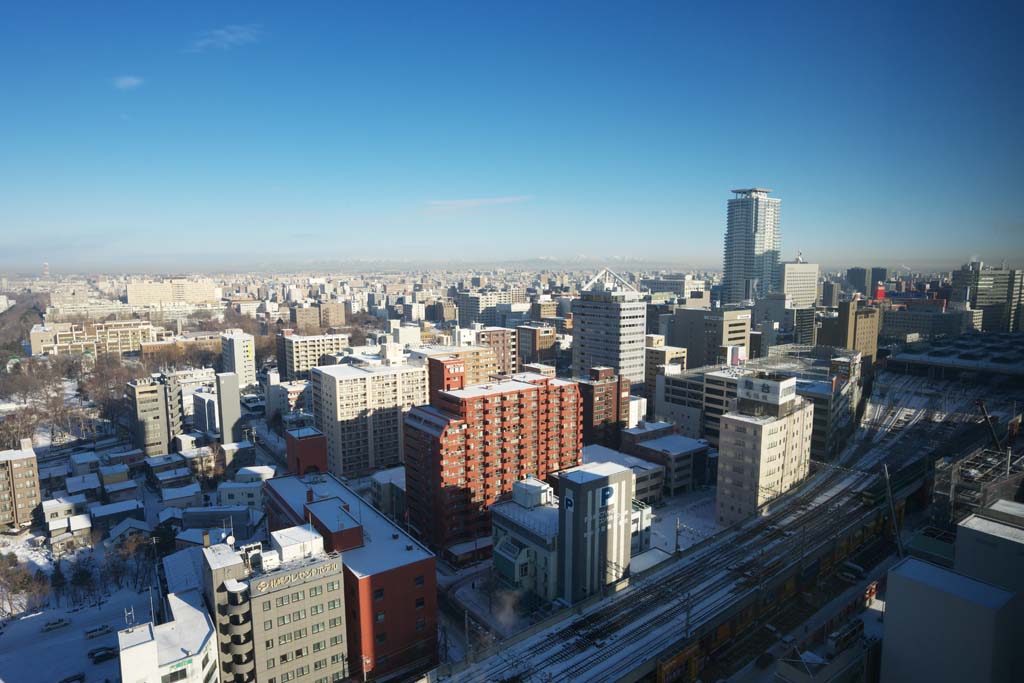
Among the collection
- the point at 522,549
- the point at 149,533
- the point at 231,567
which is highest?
the point at 231,567

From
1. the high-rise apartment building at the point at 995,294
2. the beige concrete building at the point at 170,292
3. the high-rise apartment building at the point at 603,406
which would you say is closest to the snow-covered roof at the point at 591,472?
the high-rise apartment building at the point at 603,406

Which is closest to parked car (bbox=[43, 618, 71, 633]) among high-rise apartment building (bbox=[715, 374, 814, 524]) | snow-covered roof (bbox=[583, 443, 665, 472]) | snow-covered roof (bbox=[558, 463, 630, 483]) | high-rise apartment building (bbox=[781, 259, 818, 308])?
snow-covered roof (bbox=[558, 463, 630, 483])

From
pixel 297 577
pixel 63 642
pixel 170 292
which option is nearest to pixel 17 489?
pixel 63 642

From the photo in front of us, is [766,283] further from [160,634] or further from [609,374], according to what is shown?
[160,634]

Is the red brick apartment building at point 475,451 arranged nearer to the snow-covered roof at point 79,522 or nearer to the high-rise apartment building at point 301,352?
the snow-covered roof at point 79,522

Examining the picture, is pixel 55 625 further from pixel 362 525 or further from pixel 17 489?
pixel 17 489

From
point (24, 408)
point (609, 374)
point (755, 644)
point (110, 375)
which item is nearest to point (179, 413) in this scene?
point (24, 408)
